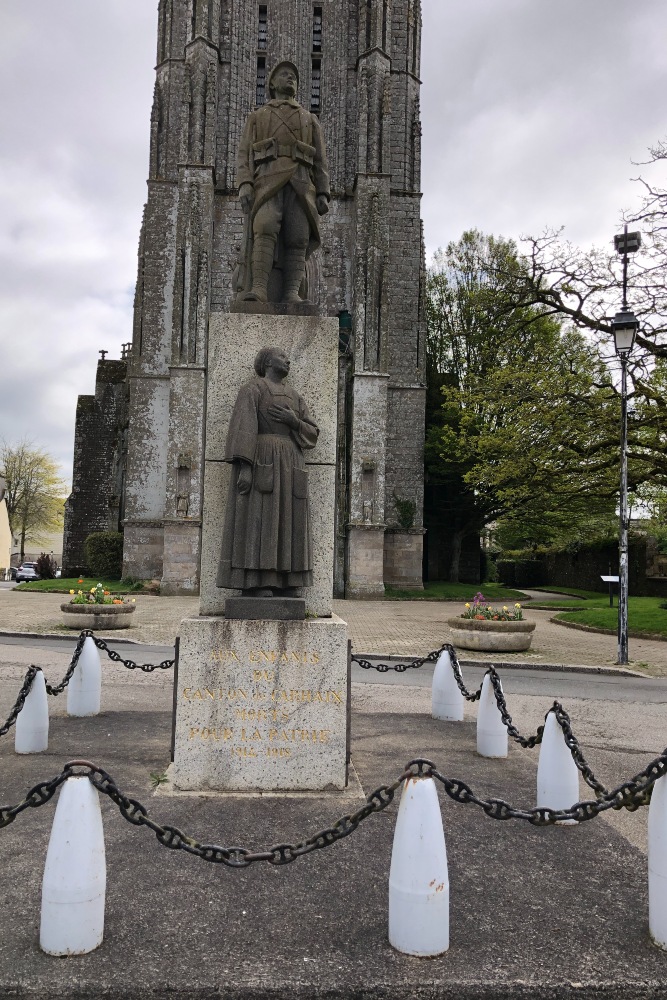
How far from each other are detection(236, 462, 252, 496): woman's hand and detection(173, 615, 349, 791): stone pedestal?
0.93 m

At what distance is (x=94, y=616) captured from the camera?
1501 cm

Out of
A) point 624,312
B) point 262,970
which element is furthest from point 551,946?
point 624,312

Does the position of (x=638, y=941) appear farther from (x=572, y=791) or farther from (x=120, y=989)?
(x=120, y=989)

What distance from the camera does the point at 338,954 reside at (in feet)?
9.78

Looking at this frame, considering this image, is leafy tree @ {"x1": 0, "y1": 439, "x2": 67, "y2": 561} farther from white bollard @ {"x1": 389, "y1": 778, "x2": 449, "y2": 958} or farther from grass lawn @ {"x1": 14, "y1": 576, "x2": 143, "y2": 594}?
white bollard @ {"x1": 389, "y1": 778, "x2": 449, "y2": 958}

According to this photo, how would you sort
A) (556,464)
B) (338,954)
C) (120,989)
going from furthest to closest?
1. (556,464)
2. (338,954)
3. (120,989)

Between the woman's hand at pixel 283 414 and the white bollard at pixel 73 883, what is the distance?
291 centimetres

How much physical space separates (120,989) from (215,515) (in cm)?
319

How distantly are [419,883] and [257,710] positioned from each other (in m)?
2.00

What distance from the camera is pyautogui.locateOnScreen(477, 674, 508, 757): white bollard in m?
5.96

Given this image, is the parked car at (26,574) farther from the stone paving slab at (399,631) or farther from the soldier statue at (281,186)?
the soldier statue at (281,186)

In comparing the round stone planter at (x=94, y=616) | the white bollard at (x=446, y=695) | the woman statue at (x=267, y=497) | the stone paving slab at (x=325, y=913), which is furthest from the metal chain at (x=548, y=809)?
the round stone planter at (x=94, y=616)

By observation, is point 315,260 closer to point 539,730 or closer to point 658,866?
A: point 539,730

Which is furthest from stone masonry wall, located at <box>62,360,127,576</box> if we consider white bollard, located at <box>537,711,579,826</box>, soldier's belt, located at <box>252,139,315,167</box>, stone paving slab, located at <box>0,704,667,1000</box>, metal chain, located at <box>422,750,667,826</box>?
metal chain, located at <box>422,750,667,826</box>
